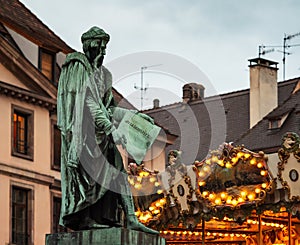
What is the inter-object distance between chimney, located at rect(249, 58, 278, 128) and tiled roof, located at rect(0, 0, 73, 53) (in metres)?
12.6

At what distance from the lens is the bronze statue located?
1302 centimetres

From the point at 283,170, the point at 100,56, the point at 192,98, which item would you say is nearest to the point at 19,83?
the point at 283,170

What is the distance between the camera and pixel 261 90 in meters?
54.8

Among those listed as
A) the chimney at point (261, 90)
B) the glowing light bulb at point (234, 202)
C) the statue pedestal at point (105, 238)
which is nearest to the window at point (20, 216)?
the glowing light bulb at point (234, 202)

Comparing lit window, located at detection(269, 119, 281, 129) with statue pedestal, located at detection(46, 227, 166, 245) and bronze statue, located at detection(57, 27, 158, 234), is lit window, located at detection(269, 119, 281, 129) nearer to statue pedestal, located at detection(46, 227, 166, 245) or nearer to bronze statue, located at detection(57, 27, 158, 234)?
bronze statue, located at detection(57, 27, 158, 234)

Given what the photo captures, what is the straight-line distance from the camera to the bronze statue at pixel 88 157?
42.7 ft

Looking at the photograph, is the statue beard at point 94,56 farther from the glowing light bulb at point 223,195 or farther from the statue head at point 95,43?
the glowing light bulb at point 223,195

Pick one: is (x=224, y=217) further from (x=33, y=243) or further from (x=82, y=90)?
(x=82, y=90)

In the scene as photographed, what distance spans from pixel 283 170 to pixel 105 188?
14.8m

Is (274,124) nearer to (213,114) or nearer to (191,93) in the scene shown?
(213,114)

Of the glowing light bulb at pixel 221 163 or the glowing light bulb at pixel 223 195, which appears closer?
the glowing light bulb at pixel 221 163

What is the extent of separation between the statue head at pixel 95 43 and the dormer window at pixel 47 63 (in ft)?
95.5

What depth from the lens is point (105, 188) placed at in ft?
42.6

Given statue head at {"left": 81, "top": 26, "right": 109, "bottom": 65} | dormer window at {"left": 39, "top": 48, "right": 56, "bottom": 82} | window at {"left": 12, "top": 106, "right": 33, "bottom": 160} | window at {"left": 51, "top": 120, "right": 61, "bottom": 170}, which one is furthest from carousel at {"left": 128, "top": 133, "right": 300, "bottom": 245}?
statue head at {"left": 81, "top": 26, "right": 109, "bottom": 65}
